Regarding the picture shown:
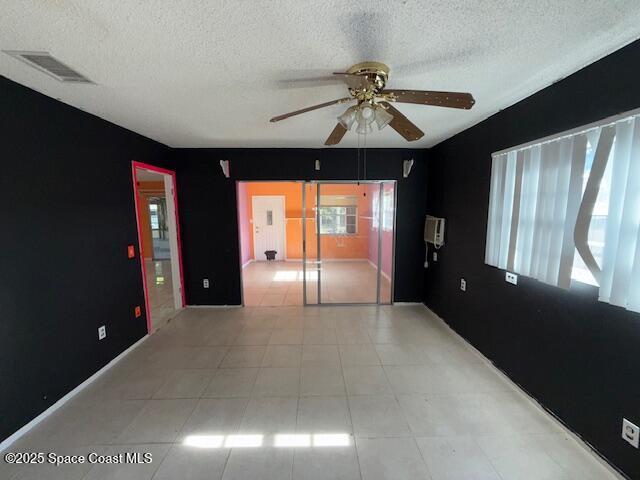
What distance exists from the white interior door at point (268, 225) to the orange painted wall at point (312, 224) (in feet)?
0.41

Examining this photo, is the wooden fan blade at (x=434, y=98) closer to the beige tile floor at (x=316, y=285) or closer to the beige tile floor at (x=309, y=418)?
the beige tile floor at (x=309, y=418)

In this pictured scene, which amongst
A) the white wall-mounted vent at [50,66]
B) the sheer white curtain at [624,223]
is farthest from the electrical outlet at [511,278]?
the white wall-mounted vent at [50,66]

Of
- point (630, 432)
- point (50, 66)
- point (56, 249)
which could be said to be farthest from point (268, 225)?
point (630, 432)

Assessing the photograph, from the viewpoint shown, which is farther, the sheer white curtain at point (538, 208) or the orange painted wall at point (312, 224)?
the orange painted wall at point (312, 224)

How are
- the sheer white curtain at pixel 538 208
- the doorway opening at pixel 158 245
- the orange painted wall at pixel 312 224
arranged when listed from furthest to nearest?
1. the orange painted wall at pixel 312 224
2. the doorway opening at pixel 158 245
3. the sheer white curtain at pixel 538 208

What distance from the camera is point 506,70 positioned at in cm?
168

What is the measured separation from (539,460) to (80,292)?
3.60 metres

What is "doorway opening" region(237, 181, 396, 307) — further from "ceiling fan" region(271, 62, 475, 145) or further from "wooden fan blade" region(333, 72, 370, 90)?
"wooden fan blade" region(333, 72, 370, 90)

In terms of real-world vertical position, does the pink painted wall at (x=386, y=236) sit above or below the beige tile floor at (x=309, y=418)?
above

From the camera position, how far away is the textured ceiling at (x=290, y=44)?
1150mm

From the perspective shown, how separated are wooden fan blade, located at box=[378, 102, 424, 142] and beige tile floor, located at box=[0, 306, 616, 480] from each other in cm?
206

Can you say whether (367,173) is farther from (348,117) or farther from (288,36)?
(288,36)

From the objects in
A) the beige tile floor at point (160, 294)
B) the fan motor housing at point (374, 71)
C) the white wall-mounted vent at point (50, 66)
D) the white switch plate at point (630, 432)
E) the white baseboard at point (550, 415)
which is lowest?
the white baseboard at point (550, 415)

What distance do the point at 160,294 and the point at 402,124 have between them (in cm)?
479
